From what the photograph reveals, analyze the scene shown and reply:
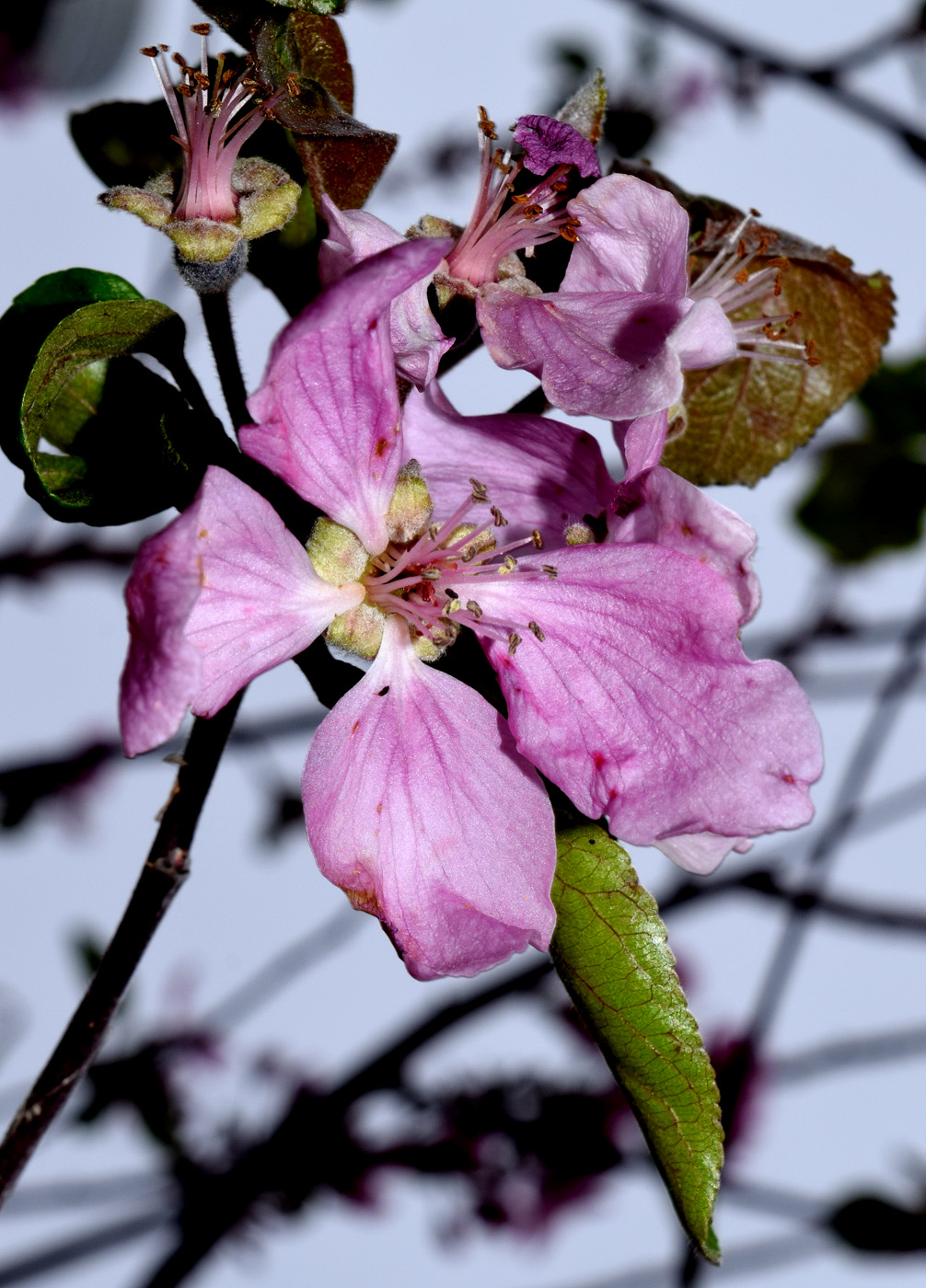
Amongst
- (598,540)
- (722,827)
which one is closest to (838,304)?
(598,540)

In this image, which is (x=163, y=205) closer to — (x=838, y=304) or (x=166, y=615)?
(x=166, y=615)

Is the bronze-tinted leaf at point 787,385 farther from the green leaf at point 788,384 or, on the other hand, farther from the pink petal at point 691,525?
the pink petal at point 691,525

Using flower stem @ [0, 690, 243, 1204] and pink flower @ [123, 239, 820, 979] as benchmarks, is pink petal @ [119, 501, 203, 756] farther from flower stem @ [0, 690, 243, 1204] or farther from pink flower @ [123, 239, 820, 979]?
flower stem @ [0, 690, 243, 1204]

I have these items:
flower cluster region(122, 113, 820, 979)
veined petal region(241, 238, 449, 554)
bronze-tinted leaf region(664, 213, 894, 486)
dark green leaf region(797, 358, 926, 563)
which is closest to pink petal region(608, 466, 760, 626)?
flower cluster region(122, 113, 820, 979)

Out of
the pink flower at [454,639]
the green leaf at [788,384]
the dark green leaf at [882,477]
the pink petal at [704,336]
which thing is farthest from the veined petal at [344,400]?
the dark green leaf at [882,477]

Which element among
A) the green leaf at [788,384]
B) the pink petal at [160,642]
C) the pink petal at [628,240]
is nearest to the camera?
the pink petal at [160,642]

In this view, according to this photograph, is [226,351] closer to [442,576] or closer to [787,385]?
[442,576]
